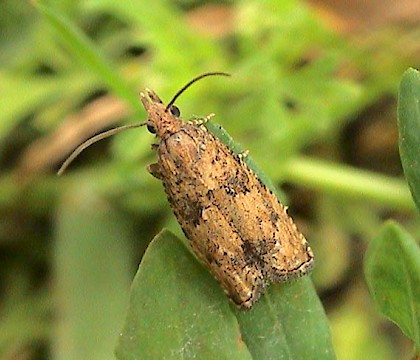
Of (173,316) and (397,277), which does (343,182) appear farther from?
(173,316)

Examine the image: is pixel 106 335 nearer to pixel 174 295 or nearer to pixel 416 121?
pixel 174 295

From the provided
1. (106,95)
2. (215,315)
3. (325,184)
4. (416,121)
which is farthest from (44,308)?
(416,121)

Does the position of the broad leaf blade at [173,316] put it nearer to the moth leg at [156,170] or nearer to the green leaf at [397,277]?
the green leaf at [397,277]

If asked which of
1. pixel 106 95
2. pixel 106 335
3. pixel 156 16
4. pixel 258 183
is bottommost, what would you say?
pixel 106 335

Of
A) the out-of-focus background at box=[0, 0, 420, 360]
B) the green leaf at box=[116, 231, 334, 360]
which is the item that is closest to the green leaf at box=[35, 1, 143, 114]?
the out-of-focus background at box=[0, 0, 420, 360]

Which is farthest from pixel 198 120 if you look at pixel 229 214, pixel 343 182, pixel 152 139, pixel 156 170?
pixel 343 182

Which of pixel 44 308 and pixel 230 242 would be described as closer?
pixel 230 242

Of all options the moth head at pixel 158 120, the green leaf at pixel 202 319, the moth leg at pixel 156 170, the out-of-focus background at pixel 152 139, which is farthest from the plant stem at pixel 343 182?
the green leaf at pixel 202 319
